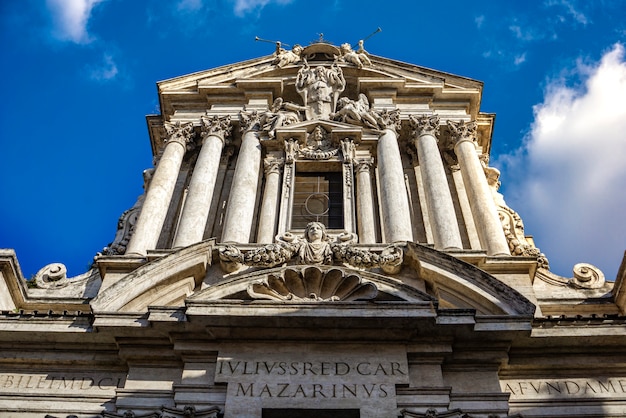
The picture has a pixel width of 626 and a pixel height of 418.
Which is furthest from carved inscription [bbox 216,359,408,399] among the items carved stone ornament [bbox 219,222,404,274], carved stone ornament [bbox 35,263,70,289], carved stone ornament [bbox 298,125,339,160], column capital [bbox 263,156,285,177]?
carved stone ornament [bbox 298,125,339,160]

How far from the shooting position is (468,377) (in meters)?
11.6

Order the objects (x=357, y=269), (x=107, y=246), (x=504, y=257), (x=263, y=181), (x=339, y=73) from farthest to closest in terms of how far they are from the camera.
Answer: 1. (x=339, y=73)
2. (x=263, y=181)
3. (x=107, y=246)
4. (x=504, y=257)
5. (x=357, y=269)

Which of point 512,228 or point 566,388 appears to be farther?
point 512,228

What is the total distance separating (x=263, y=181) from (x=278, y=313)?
19.9 feet

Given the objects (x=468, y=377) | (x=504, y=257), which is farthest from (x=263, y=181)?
(x=468, y=377)

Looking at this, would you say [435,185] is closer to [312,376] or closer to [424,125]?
[424,125]

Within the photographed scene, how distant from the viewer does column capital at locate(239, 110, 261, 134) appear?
18375 mm

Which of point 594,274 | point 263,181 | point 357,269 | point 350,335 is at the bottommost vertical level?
point 350,335

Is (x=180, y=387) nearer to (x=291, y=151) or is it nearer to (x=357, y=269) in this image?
(x=357, y=269)

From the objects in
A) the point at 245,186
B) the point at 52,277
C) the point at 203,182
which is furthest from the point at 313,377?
the point at 203,182

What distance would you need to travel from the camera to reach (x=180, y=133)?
18.4 meters

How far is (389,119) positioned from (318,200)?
10.6 feet

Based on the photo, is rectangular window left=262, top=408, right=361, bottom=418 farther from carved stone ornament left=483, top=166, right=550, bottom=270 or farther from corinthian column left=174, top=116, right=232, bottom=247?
carved stone ornament left=483, top=166, right=550, bottom=270

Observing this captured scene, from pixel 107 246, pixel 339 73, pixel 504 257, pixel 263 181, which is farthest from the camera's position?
pixel 339 73
